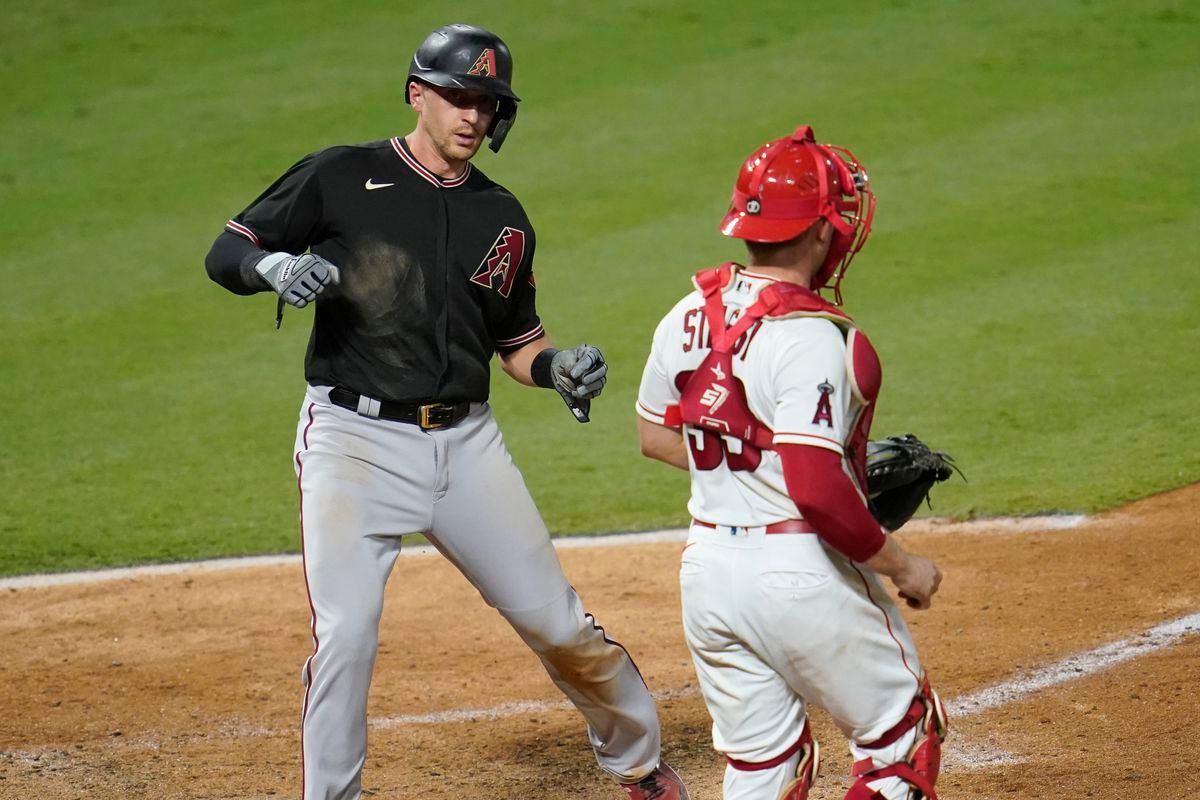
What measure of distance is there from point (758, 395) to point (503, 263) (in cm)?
127

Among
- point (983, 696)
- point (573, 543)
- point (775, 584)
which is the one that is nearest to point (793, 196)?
point (775, 584)

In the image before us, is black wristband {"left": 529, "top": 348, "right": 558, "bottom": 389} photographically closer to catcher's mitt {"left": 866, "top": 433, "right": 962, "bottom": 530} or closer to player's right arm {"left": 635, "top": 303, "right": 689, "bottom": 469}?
player's right arm {"left": 635, "top": 303, "right": 689, "bottom": 469}

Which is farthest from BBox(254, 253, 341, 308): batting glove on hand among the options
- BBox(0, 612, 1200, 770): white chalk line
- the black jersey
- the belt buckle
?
BBox(0, 612, 1200, 770): white chalk line

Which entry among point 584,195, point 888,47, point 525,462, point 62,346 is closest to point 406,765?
point 525,462

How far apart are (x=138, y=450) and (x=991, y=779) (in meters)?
5.29

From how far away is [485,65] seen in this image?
12.9 ft

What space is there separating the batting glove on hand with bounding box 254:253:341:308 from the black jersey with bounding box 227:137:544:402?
0.19 m

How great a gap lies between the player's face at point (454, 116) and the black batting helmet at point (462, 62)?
0.03 metres

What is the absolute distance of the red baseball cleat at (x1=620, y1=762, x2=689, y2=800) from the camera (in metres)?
4.18

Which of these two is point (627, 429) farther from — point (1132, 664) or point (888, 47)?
point (888, 47)

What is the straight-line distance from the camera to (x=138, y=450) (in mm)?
8039

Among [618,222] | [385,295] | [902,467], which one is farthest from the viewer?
[618,222]

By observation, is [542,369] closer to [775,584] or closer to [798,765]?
[775,584]

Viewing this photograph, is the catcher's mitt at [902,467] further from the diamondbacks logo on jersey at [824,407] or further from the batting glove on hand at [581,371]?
the batting glove on hand at [581,371]
